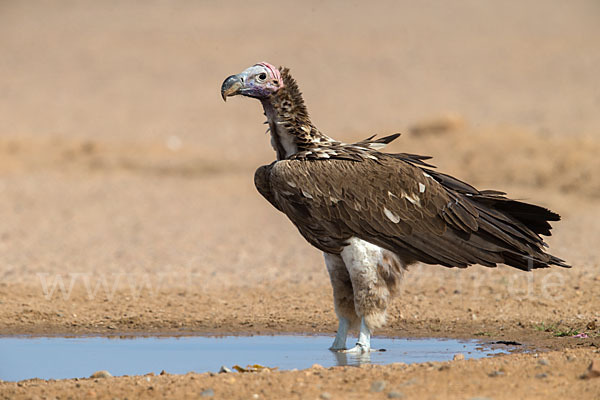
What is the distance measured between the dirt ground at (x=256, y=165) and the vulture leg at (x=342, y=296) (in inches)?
45.5

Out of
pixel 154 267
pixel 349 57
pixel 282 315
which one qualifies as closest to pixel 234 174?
pixel 154 267

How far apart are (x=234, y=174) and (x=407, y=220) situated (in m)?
17.1

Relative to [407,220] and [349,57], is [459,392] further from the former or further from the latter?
[349,57]

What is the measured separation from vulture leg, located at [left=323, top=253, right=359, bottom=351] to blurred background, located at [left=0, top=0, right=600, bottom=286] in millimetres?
4003

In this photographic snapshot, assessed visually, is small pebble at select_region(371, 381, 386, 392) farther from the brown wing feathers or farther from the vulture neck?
the vulture neck

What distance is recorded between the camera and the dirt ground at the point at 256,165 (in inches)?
349

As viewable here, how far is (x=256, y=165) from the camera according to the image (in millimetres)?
25641

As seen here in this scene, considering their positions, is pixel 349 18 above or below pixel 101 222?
above

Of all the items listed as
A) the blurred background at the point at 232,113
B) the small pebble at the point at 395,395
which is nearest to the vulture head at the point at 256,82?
the small pebble at the point at 395,395

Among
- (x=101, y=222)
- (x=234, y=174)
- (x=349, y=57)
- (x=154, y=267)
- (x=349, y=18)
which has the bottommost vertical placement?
(x=154, y=267)

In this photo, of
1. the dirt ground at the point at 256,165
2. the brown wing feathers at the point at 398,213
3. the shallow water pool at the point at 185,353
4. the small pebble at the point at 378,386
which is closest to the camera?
the small pebble at the point at 378,386

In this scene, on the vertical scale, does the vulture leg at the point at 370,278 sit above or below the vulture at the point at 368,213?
below

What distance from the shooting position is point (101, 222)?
1945 cm

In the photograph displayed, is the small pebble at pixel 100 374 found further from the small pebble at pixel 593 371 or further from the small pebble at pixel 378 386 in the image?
the small pebble at pixel 593 371
